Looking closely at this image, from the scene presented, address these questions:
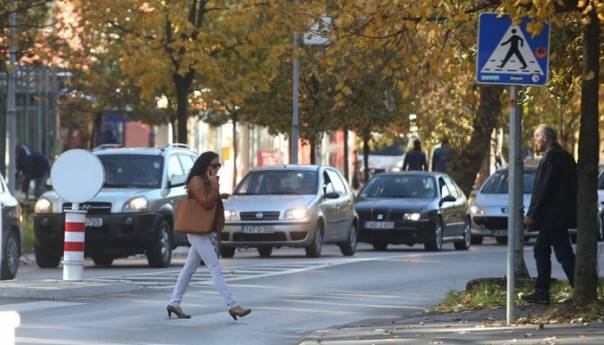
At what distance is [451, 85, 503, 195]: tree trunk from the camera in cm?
3708

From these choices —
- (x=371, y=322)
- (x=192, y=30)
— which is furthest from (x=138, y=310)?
(x=192, y=30)

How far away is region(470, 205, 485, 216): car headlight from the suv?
9.63m

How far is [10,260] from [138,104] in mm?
29553

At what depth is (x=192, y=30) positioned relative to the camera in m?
31.7

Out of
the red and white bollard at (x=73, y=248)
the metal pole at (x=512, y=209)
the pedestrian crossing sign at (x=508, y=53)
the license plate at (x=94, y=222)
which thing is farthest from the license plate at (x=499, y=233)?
the pedestrian crossing sign at (x=508, y=53)

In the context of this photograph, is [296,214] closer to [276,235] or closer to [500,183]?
[276,235]

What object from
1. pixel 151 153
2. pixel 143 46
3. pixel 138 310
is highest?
pixel 143 46

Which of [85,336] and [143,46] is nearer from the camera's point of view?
[85,336]

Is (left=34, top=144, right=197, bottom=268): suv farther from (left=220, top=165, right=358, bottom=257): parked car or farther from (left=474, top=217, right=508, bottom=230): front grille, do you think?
(left=474, top=217, right=508, bottom=230): front grille

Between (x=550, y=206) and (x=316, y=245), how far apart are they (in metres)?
11.5

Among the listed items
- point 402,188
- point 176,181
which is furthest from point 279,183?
point 402,188

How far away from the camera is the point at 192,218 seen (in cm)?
1594

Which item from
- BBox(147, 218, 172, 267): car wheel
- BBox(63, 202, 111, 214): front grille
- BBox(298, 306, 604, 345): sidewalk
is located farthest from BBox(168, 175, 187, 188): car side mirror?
BBox(298, 306, 604, 345): sidewalk

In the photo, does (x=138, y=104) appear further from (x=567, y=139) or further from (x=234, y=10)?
(x=234, y=10)
